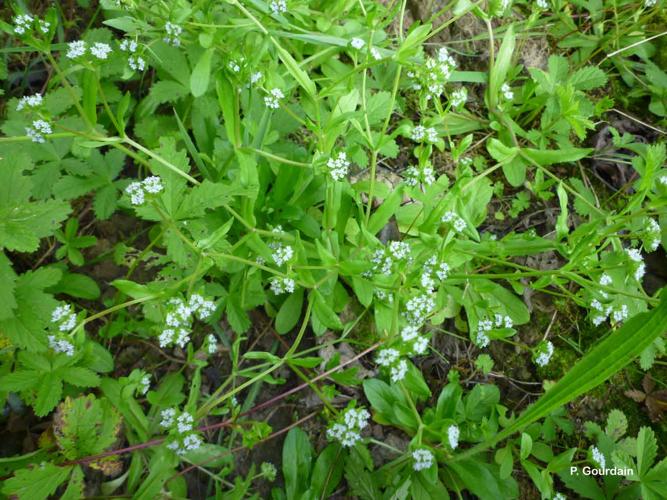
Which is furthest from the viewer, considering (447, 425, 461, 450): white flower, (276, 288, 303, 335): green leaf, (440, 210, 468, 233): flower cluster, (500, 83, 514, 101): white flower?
(500, 83, 514, 101): white flower

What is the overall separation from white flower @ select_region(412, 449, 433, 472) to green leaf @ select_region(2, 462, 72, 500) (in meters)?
1.54

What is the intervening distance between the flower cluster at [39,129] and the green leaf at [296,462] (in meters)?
1.78

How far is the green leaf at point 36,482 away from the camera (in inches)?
81.9

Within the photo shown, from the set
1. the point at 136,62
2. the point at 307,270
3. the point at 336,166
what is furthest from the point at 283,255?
the point at 136,62

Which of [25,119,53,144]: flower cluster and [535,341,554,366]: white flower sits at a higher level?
[25,119,53,144]: flower cluster

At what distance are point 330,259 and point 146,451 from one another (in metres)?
1.33

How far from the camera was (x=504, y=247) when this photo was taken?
8.68 feet

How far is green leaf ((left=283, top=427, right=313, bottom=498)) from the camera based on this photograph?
2586 mm

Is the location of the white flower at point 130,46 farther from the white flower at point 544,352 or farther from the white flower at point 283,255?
the white flower at point 544,352

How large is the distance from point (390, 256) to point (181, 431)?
1180mm

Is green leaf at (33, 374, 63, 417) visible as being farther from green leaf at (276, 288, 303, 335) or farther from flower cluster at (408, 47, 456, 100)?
flower cluster at (408, 47, 456, 100)

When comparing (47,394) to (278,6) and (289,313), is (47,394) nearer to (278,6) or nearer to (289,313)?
(289,313)

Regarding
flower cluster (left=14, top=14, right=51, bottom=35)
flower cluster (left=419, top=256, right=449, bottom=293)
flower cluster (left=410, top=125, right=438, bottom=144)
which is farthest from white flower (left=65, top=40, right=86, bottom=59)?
flower cluster (left=419, top=256, right=449, bottom=293)

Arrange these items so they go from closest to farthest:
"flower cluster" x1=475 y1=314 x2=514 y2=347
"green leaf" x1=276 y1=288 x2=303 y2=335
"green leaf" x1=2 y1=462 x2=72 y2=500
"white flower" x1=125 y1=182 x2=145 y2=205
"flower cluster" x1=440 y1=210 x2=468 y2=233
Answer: "white flower" x1=125 y1=182 x2=145 y2=205, "green leaf" x1=2 y1=462 x2=72 y2=500, "flower cluster" x1=440 y1=210 x2=468 y2=233, "flower cluster" x1=475 y1=314 x2=514 y2=347, "green leaf" x1=276 y1=288 x2=303 y2=335
